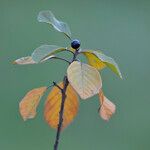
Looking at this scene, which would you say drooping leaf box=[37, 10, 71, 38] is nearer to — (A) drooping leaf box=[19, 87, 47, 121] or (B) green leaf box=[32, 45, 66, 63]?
(B) green leaf box=[32, 45, 66, 63]

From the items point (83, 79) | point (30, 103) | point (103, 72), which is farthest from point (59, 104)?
point (103, 72)

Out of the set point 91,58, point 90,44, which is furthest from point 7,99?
point 91,58

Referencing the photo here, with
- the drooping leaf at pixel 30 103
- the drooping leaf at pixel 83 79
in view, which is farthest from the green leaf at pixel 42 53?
the drooping leaf at pixel 30 103

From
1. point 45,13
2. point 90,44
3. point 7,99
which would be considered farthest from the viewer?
point 90,44

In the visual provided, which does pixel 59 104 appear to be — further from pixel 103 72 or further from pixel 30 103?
pixel 103 72

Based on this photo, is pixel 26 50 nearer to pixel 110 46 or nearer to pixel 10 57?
pixel 10 57

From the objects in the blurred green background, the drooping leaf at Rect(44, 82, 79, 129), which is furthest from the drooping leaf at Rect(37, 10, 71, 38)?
the blurred green background
